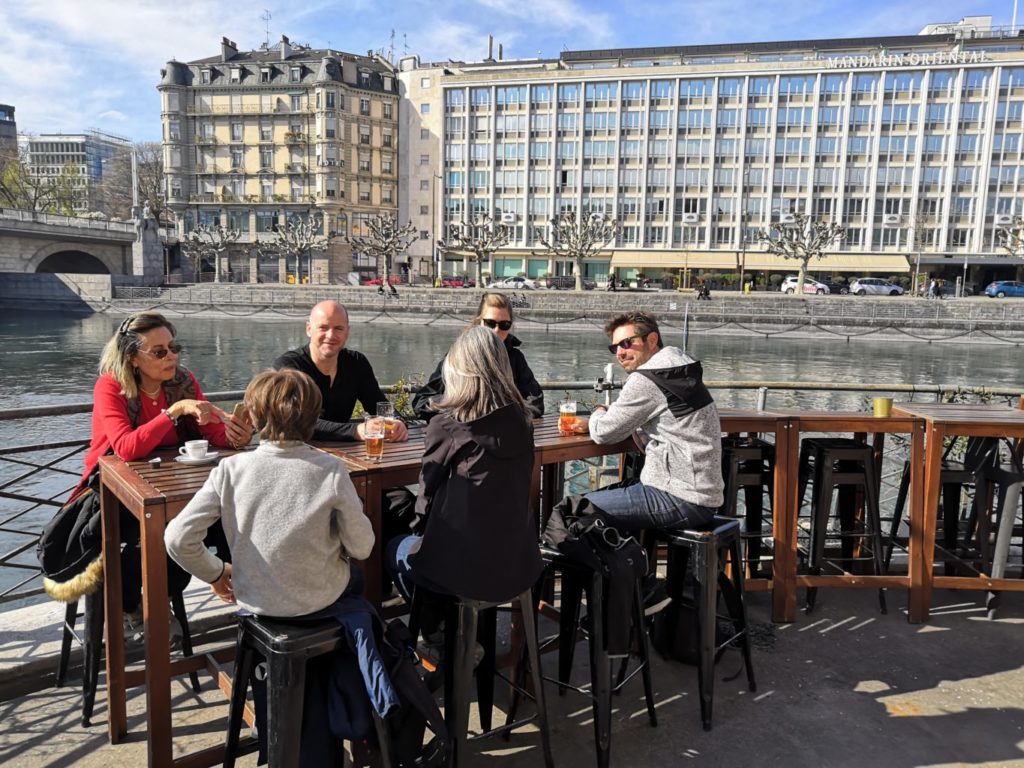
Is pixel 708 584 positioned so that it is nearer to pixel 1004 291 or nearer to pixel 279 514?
pixel 279 514

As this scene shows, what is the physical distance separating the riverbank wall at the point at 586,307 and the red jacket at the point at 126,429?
37.6m

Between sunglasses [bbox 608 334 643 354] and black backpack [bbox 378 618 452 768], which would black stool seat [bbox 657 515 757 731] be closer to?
sunglasses [bbox 608 334 643 354]

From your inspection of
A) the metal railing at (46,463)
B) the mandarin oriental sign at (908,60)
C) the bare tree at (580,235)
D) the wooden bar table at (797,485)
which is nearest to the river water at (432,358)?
the metal railing at (46,463)

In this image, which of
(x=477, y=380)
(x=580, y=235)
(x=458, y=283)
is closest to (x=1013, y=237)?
(x=580, y=235)

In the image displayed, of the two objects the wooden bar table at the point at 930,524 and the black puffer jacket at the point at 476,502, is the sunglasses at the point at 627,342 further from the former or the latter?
the wooden bar table at the point at 930,524

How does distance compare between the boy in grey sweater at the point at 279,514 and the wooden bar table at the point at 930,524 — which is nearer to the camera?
the boy in grey sweater at the point at 279,514

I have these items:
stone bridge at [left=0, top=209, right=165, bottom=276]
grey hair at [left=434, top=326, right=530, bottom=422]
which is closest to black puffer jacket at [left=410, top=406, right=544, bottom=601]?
grey hair at [left=434, top=326, right=530, bottom=422]

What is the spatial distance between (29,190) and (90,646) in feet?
304

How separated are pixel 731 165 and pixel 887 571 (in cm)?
6998

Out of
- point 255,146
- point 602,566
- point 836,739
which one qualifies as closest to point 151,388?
point 602,566

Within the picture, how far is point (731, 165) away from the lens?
69.4 metres

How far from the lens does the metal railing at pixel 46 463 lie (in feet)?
13.9

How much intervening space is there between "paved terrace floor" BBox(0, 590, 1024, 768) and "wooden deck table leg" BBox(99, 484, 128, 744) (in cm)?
14

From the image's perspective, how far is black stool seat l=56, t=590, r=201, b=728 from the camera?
3.02 metres
